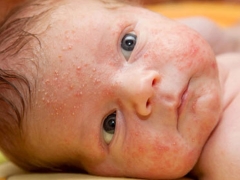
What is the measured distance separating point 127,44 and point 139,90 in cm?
15

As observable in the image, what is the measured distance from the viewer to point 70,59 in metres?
1.06

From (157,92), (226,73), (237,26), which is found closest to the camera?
(157,92)

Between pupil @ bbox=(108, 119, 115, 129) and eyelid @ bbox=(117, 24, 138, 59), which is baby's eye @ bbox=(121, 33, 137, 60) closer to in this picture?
eyelid @ bbox=(117, 24, 138, 59)

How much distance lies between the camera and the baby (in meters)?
1.05

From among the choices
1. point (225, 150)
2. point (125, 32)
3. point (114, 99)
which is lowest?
point (225, 150)

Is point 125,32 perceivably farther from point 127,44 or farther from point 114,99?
point 114,99

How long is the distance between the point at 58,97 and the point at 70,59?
0.29ft

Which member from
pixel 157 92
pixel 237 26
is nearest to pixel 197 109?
pixel 157 92

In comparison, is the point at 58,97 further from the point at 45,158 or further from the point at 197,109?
the point at 197,109

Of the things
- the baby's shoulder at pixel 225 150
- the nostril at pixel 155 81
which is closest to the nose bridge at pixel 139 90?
the nostril at pixel 155 81

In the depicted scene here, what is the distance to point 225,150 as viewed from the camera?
3.50 ft

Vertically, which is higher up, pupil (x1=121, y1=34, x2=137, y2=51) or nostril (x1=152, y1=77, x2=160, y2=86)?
pupil (x1=121, y1=34, x2=137, y2=51)

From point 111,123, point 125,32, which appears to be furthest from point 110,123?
point 125,32

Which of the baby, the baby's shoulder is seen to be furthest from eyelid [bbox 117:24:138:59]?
the baby's shoulder
